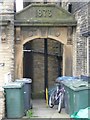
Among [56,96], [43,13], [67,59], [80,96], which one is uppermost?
[43,13]

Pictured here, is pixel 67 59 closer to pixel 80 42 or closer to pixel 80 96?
pixel 80 42

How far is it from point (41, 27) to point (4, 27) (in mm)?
1484

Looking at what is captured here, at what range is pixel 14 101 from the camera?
36.4 feet

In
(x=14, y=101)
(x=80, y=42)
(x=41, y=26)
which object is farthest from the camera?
(x=41, y=26)

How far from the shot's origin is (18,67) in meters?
14.7

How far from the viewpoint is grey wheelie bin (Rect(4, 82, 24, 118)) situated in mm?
11016

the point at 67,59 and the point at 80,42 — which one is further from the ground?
the point at 80,42

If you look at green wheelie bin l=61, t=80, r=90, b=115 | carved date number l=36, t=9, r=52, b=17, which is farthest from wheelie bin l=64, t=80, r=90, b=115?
carved date number l=36, t=9, r=52, b=17

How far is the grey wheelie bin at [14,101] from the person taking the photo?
11016mm

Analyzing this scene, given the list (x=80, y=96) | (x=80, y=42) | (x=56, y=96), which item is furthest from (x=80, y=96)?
(x=80, y=42)

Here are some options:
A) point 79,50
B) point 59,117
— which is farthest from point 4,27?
point 59,117

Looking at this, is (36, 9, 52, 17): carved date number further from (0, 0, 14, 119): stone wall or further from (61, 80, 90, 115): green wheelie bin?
(61, 80, 90, 115): green wheelie bin

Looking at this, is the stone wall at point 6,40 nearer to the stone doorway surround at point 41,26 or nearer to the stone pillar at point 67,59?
the stone doorway surround at point 41,26

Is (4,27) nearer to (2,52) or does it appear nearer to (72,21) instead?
(2,52)
